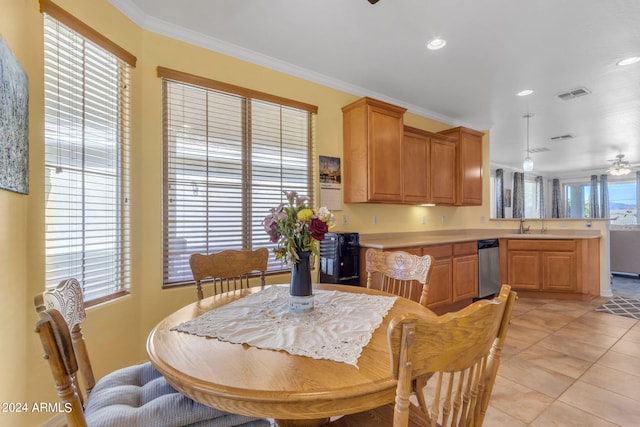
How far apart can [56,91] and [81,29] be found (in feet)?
1.46

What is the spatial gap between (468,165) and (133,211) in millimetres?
4208

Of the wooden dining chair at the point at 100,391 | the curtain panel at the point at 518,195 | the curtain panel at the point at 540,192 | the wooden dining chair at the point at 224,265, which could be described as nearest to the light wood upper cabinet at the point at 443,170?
the wooden dining chair at the point at 224,265

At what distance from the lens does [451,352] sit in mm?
687

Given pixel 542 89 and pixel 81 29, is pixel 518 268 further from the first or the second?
pixel 81 29

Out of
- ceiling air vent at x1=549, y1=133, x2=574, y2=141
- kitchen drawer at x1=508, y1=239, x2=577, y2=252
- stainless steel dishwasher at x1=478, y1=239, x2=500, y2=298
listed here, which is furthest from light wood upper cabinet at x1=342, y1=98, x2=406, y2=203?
ceiling air vent at x1=549, y1=133, x2=574, y2=141

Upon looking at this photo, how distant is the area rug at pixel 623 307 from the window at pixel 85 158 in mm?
5266

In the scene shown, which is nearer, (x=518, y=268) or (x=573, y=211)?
(x=518, y=268)

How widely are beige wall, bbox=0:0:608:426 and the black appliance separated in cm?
50

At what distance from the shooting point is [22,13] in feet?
4.99

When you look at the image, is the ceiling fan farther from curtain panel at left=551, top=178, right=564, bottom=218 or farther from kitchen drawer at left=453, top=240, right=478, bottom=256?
kitchen drawer at left=453, top=240, right=478, bottom=256

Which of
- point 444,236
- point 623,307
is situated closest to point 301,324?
point 444,236

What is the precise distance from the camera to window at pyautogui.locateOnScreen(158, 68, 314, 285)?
7.97 feet

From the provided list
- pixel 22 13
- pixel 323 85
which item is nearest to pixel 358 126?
pixel 323 85

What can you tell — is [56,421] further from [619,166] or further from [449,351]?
[619,166]
